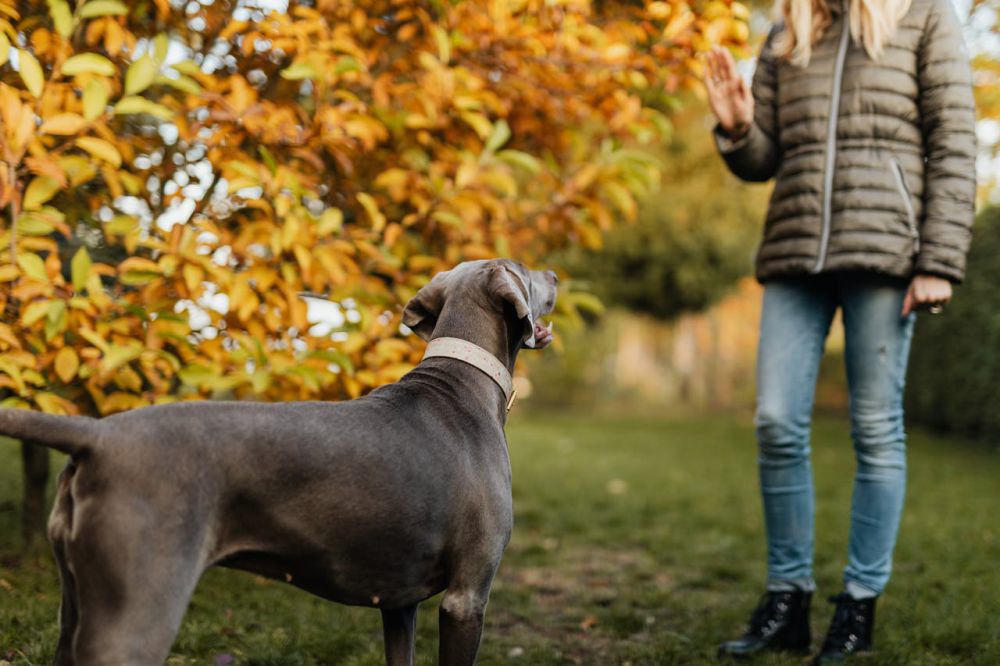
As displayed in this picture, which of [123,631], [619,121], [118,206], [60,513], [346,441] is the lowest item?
[123,631]

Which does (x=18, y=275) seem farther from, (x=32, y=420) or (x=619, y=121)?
(x=619, y=121)

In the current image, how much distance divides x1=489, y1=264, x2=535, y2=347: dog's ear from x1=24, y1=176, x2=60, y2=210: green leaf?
1.40m

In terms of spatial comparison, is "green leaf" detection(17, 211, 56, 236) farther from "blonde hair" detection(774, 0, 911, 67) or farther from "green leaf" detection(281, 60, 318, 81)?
"blonde hair" detection(774, 0, 911, 67)

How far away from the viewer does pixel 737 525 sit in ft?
21.5

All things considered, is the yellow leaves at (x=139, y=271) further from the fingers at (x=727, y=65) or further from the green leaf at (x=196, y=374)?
the fingers at (x=727, y=65)

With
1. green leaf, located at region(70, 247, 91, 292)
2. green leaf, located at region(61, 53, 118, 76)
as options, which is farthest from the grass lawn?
green leaf, located at region(61, 53, 118, 76)

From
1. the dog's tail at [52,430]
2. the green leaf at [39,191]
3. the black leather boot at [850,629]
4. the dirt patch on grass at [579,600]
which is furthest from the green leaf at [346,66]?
the black leather boot at [850,629]

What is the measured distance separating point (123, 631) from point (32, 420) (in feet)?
1.54

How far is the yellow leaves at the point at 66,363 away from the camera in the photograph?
3.03 meters

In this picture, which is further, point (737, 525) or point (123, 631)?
point (737, 525)

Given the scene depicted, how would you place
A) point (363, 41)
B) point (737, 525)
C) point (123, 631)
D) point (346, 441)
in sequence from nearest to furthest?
point (123, 631) → point (346, 441) → point (363, 41) → point (737, 525)

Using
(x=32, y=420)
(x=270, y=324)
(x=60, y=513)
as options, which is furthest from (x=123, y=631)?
(x=270, y=324)

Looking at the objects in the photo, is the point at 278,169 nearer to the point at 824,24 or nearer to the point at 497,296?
the point at 497,296

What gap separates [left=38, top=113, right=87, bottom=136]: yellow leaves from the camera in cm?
282
